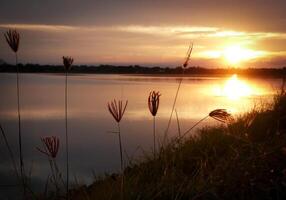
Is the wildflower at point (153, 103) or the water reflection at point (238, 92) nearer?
the wildflower at point (153, 103)

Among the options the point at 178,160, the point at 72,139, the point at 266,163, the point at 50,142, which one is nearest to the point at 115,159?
the point at 72,139

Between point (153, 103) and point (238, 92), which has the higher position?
point (153, 103)

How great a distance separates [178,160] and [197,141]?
131cm

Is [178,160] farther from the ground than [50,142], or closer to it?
closer to it

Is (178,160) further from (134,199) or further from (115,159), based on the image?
(115,159)

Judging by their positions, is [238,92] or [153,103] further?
[238,92]

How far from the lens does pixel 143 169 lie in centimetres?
496

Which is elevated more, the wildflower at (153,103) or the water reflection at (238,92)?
the wildflower at (153,103)

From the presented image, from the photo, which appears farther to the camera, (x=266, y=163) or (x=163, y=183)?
(x=266, y=163)

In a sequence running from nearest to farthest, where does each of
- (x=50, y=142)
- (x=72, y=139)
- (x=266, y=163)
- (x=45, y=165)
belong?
(x=50, y=142) < (x=266, y=163) < (x=45, y=165) < (x=72, y=139)

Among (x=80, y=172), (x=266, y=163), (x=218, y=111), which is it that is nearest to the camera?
(x=218, y=111)

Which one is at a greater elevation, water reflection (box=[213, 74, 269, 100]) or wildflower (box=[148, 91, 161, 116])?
wildflower (box=[148, 91, 161, 116])

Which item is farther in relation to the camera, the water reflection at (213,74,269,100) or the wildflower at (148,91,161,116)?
the water reflection at (213,74,269,100)

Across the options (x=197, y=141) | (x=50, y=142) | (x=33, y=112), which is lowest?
(x=33, y=112)
